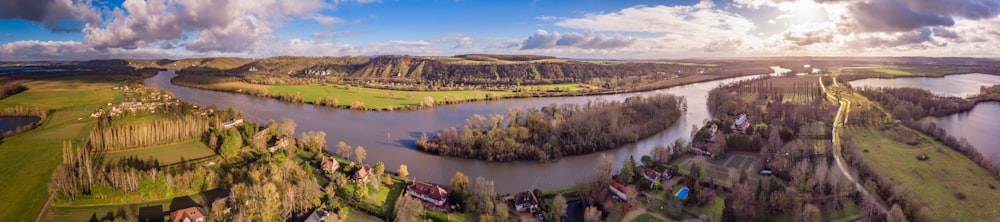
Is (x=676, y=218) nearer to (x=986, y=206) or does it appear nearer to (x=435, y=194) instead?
(x=435, y=194)

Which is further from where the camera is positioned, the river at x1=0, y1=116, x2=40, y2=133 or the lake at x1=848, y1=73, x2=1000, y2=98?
the lake at x1=848, y1=73, x2=1000, y2=98

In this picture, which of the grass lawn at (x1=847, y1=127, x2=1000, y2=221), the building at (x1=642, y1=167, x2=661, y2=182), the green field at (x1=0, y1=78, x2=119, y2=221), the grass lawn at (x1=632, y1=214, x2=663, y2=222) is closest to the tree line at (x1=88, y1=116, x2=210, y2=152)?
the green field at (x1=0, y1=78, x2=119, y2=221)

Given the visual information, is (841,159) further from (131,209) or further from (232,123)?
(232,123)

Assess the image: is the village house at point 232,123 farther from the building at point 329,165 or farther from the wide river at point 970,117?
the wide river at point 970,117

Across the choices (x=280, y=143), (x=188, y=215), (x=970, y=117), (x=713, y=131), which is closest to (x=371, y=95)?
(x=280, y=143)

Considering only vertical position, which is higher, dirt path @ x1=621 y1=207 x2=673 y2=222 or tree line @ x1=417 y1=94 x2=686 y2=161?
tree line @ x1=417 y1=94 x2=686 y2=161

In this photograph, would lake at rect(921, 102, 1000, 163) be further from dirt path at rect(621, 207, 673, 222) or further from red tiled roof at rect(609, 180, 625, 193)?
red tiled roof at rect(609, 180, 625, 193)
